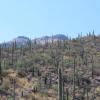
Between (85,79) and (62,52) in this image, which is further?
(62,52)

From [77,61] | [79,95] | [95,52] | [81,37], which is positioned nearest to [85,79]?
[77,61]

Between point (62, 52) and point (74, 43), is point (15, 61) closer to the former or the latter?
point (62, 52)

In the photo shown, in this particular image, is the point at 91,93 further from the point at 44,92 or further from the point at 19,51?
the point at 19,51

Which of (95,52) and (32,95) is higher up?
(95,52)

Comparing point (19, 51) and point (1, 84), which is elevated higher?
A: point (19, 51)

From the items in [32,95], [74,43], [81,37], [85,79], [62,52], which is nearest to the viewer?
[32,95]

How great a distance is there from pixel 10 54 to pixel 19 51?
2909 mm

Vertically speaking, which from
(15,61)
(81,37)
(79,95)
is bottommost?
(79,95)

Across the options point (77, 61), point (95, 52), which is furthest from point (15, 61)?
point (95, 52)

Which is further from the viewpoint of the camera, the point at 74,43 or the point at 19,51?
the point at 74,43

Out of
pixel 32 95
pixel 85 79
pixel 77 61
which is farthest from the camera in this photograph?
pixel 77 61

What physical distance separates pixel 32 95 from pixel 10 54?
1809 cm

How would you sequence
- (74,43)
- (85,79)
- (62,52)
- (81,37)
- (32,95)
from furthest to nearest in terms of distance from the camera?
1. (81,37)
2. (74,43)
3. (62,52)
4. (85,79)
5. (32,95)

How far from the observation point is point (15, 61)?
216 feet
